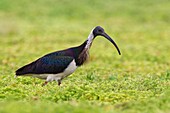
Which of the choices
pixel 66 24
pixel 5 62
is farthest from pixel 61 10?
pixel 5 62

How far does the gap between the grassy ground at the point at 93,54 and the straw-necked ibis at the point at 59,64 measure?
34 cm

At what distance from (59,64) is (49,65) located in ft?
1.01

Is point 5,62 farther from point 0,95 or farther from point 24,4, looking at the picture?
point 24,4

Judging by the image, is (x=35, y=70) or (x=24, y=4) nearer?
(x=35, y=70)

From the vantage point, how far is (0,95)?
1199 cm

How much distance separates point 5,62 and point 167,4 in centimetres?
2732

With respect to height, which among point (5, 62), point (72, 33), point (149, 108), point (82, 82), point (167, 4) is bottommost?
point (149, 108)

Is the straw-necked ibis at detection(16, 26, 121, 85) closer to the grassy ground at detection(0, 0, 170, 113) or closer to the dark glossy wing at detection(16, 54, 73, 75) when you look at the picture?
the dark glossy wing at detection(16, 54, 73, 75)

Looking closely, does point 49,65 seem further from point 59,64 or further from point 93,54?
point 93,54

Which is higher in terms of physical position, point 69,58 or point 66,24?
point 66,24

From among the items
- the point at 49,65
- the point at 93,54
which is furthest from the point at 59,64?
the point at 93,54

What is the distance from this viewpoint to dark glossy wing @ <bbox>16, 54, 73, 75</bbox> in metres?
13.5

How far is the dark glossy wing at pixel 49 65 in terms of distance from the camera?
44.3 feet

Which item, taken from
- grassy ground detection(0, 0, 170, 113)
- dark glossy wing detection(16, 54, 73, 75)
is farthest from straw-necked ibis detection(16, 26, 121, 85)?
grassy ground detection(0, 0, 170, 113)
